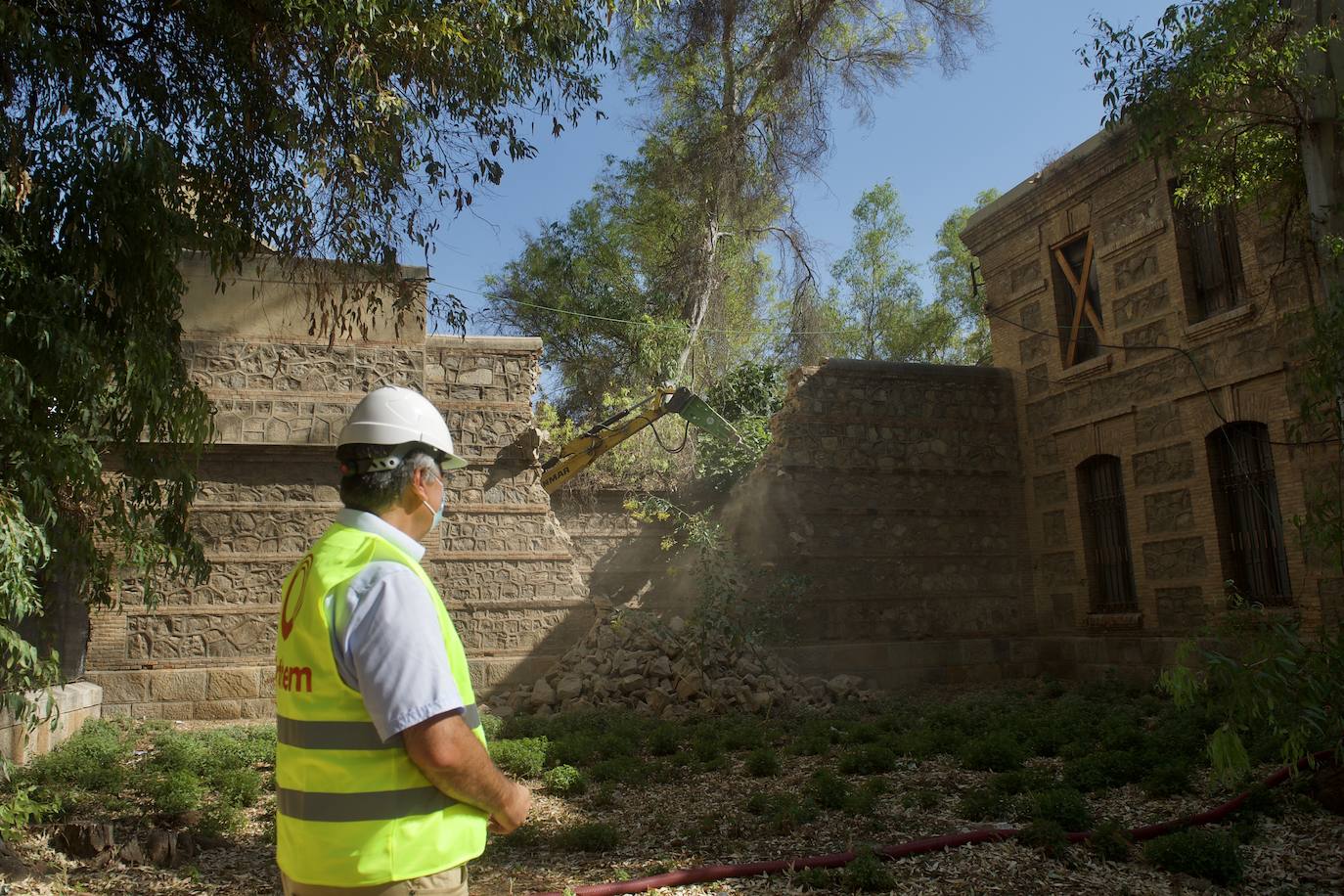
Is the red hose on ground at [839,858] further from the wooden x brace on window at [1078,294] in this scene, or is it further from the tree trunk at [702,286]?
the tree trunk at [702,286]

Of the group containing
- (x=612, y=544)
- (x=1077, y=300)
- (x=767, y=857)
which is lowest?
(x=767, y=857)

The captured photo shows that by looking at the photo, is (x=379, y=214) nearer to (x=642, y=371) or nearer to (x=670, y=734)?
(x=670, y=734)

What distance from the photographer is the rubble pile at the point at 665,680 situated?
35.5 feet

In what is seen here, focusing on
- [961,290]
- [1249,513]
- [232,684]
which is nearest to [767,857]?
[232,684]

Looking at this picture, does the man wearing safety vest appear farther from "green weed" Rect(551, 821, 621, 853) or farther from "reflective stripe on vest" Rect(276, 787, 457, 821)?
"green weed" Rect(551, 821, 621, 853)

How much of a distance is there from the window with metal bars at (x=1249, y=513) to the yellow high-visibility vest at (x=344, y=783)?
11403mm

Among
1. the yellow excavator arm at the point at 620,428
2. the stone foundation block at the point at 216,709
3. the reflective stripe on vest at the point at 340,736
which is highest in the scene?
the yellow excavator arm at the point at 620,428

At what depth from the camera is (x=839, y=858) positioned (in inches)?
200

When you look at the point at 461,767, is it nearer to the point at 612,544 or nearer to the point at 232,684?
the point at 232,684

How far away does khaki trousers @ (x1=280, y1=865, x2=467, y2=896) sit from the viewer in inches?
79.0

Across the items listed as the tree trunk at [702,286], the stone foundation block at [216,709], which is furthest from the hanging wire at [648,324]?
the stone foundation block at [216,709]

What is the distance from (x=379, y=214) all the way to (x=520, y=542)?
5851 mm

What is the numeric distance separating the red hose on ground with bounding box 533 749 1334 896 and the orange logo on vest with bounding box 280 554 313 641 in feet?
9.33

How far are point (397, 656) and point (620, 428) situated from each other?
12.6m
